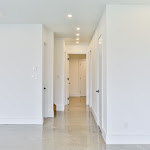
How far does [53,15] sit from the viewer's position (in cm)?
395

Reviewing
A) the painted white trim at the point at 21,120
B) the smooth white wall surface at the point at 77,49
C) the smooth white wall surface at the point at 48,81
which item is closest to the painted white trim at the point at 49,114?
the smooth white wall surface at the point at 48,81

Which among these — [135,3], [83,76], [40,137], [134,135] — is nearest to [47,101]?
[40,137]

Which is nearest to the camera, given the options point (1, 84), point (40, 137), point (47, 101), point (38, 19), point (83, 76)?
point (40, 137)

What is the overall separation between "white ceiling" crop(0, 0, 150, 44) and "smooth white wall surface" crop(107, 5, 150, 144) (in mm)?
294

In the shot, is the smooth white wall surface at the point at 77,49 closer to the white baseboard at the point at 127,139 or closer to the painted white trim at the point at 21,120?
the painted white trim at the point at 21,120

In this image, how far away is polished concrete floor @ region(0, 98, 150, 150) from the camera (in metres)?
3.08

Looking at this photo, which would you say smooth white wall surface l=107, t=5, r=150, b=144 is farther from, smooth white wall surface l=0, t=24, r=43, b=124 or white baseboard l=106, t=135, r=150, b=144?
smooth white wall surface l=0, t=24, r=43, b=124

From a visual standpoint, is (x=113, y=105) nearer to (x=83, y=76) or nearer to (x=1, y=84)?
(x=1, y=84)

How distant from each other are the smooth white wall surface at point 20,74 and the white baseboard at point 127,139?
2.10 meters

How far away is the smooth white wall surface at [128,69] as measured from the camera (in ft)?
10.7

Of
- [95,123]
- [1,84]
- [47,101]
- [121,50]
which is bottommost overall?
[95,123]

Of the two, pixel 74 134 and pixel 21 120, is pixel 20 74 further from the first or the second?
pixel 74 134

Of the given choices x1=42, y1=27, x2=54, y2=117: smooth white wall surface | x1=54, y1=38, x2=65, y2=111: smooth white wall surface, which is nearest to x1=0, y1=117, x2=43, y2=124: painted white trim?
x1=42, y1=27, x2=54, y2=117: smooth white wall surface

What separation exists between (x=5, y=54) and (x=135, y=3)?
3491mm
